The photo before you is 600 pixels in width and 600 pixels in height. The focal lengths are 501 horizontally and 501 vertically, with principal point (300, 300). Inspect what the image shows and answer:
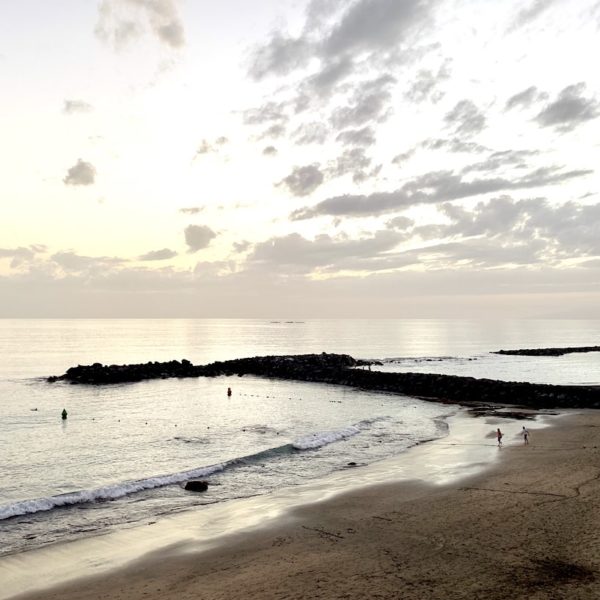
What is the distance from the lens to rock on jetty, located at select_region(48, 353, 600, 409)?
46625mm

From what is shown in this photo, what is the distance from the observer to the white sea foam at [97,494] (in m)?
19.3

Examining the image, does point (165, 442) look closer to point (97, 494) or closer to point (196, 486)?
point (196, 486)

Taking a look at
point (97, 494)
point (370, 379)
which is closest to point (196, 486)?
point (97, 494)

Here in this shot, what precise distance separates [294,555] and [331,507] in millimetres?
4706

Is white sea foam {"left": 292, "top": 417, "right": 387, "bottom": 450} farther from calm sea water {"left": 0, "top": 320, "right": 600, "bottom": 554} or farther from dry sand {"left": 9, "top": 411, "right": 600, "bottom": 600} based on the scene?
dry sand {"left": 9, "top": 411, "right": 600, "bottom": 600}

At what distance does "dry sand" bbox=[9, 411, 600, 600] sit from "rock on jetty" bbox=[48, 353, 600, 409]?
28.0m

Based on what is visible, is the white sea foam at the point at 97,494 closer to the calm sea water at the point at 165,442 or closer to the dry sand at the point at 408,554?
the calm sea water at the point at 165,442

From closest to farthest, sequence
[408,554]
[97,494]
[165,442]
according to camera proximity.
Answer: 1. [408,554]
2. [97,494]
3. [165,442]

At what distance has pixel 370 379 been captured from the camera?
63.4m

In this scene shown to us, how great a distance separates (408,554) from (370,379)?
164ft

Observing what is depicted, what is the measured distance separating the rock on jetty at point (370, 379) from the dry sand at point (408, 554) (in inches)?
1100

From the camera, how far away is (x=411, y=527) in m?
16.2

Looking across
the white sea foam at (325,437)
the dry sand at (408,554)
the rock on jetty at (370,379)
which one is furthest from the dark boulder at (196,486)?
the rock on jetty at (370,379)

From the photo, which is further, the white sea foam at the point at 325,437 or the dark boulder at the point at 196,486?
the white sea foam at the point at 325,437
